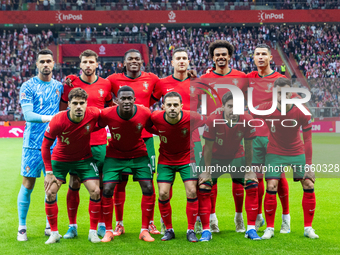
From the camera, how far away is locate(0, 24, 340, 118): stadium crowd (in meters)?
26.5

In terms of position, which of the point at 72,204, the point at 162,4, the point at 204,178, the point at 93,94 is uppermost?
the point at 162,4

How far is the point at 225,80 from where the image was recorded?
5746 mm

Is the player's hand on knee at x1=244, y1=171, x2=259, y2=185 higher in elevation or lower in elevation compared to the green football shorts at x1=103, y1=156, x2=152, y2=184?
lower

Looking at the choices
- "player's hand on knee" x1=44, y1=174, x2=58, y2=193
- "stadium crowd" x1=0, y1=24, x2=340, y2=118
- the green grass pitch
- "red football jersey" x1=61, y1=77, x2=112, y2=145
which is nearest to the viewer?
the green grass pitch

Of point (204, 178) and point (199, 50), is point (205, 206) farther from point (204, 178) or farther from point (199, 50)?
point (199, 50)

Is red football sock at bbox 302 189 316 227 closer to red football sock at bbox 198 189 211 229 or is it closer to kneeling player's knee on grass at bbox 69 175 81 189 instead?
red football sock at bbox 198 189 211 229

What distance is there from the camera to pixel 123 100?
16.2 ft

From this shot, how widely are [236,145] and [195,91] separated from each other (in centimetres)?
106

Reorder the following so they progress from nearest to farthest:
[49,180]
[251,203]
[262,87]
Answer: [49,180] → [251,203] → [262,87]

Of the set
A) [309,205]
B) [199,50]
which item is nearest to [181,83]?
[309,205]

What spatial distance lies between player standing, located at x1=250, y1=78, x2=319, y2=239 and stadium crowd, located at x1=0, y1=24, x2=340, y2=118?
2049 centimetres

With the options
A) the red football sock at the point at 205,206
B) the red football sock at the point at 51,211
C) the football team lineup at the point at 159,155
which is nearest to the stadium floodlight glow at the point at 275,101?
the football team lineup at the point at 159,155

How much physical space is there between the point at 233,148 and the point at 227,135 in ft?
0.69

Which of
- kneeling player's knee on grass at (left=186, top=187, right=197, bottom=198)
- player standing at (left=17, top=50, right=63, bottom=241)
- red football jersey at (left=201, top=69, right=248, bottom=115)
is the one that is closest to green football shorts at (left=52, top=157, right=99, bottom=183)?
player standing at (left=17, top=50, right=63, bottom=241)
